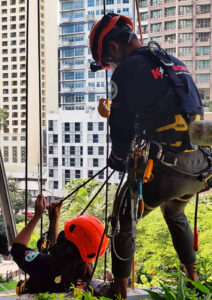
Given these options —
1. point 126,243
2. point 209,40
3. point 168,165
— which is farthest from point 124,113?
point 209,40

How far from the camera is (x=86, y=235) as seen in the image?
112cm

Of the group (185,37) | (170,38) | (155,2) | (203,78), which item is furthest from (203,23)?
(203,78)

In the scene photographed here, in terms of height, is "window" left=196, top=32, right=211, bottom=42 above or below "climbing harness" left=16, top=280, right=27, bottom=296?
above

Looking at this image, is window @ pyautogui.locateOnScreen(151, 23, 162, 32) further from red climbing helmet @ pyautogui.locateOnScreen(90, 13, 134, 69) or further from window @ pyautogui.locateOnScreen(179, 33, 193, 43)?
red climbing helmet @ pyautogui.locateOnScreen(90, 13, 134, 69)

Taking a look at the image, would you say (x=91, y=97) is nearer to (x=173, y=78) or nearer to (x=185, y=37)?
(x=185, y=37)

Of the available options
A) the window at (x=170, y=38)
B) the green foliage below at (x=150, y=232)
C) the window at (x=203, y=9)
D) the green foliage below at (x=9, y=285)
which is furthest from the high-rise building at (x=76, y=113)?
the green foliage below at (x=150, y=232)

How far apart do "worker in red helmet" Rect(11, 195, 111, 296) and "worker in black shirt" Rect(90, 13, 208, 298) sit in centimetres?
9

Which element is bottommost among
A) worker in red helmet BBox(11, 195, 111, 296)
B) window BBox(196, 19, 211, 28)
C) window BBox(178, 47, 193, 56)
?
worker in red helmet BBox(11, 195, 111, 296)

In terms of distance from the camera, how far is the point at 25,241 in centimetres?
109

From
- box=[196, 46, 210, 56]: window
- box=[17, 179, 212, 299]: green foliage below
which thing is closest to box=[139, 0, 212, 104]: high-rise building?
box=[196, 46, 210, 56]: window

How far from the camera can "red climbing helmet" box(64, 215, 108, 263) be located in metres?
1.10

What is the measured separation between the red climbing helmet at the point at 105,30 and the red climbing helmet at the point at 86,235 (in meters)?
→ 0.38

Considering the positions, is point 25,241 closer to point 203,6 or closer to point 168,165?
point 168,165

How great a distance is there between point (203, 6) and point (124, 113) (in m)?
15.2
